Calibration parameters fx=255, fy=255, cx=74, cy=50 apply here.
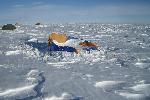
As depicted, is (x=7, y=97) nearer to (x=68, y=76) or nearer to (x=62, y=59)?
(x=68, y=76)

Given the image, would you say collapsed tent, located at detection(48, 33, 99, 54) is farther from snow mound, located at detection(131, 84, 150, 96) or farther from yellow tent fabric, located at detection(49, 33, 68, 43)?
snow mound, located at detection(131, 84, 150, 96)

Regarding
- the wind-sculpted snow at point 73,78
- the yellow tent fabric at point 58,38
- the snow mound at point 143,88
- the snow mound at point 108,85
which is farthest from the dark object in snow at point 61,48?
the snow mound at point 143,88

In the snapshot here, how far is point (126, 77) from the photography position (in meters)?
11.7

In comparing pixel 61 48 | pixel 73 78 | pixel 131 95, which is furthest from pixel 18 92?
pixel 61 48

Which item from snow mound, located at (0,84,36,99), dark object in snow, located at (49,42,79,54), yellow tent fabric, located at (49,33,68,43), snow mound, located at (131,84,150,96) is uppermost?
yellow tent fabric, located at (49,33,68,43)

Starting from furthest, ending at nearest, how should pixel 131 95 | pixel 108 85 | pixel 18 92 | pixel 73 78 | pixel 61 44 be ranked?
pixel 61 44 < pixel 73 78 < pixel 108 85 < pixel 18 92 < pixel 131 95

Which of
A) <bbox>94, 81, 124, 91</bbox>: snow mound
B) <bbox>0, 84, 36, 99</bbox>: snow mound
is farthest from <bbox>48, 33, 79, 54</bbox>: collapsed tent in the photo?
<bbox>0, 84, 36, 99</bbox>: snow mound

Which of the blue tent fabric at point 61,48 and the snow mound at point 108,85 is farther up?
the blue tent fabric at point 61,48

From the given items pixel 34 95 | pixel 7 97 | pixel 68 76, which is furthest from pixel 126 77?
pixel 7 97

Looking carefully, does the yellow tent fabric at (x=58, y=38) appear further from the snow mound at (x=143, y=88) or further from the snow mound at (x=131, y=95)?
the snow mound at (x=131, y=95)

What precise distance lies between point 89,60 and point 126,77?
16.5 ft

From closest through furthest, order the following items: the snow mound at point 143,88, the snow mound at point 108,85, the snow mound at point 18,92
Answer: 1. the snow mound at point 18,92
2. the snow mound at point 143,88
3. the snow mound at point 108,85

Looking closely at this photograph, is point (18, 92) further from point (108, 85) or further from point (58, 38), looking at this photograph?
point (58, 38)

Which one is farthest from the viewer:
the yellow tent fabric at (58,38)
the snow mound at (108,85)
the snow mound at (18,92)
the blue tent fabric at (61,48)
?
the yellow tent fabric at (58,38)
